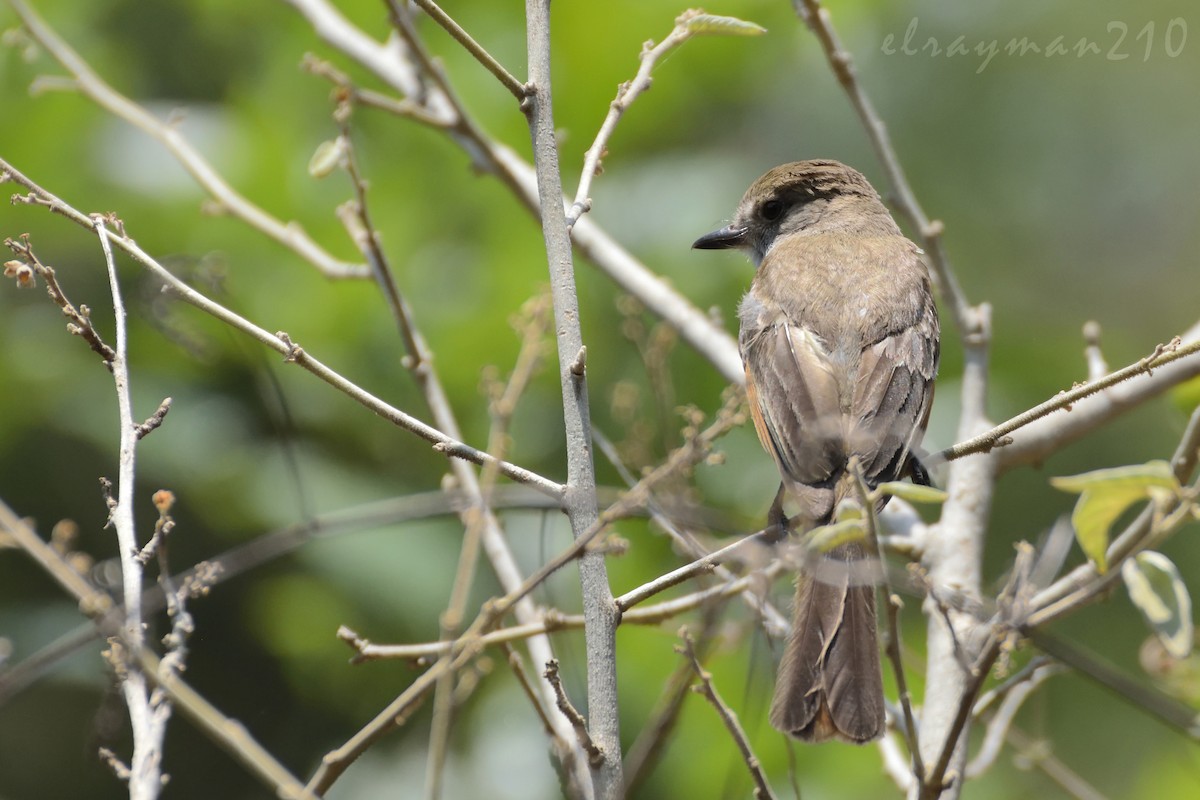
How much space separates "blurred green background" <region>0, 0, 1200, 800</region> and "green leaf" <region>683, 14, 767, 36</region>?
969 mm

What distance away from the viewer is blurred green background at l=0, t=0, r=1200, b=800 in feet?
12.9

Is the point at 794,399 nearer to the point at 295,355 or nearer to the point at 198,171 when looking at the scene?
the point at 295,355

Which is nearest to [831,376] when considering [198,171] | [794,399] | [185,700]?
[794,399]

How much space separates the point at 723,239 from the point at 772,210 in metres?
0.21

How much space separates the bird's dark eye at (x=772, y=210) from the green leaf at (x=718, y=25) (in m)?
1.75

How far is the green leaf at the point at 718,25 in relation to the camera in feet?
8.18

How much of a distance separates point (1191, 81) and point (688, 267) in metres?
5.17

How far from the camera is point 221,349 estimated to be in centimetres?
423

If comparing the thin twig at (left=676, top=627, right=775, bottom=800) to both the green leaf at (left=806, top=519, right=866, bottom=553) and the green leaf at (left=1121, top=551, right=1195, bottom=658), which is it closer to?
the green leaf at (left=806, top=519, right=866, bottom=553)

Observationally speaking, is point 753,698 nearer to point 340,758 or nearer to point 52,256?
point 340,758

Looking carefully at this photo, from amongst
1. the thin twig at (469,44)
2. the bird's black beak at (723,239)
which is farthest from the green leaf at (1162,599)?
the bird's black beak at (723,239)

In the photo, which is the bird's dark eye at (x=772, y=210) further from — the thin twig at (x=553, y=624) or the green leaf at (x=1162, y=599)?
the green leaf at (x=1162, y=599)

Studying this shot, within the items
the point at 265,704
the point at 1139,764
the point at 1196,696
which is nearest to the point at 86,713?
the point at 265,704

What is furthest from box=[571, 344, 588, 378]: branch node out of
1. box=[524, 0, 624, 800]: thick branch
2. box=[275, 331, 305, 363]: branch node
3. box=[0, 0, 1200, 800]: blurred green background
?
box=[0, 0, 1200, 800]: blurred green background
